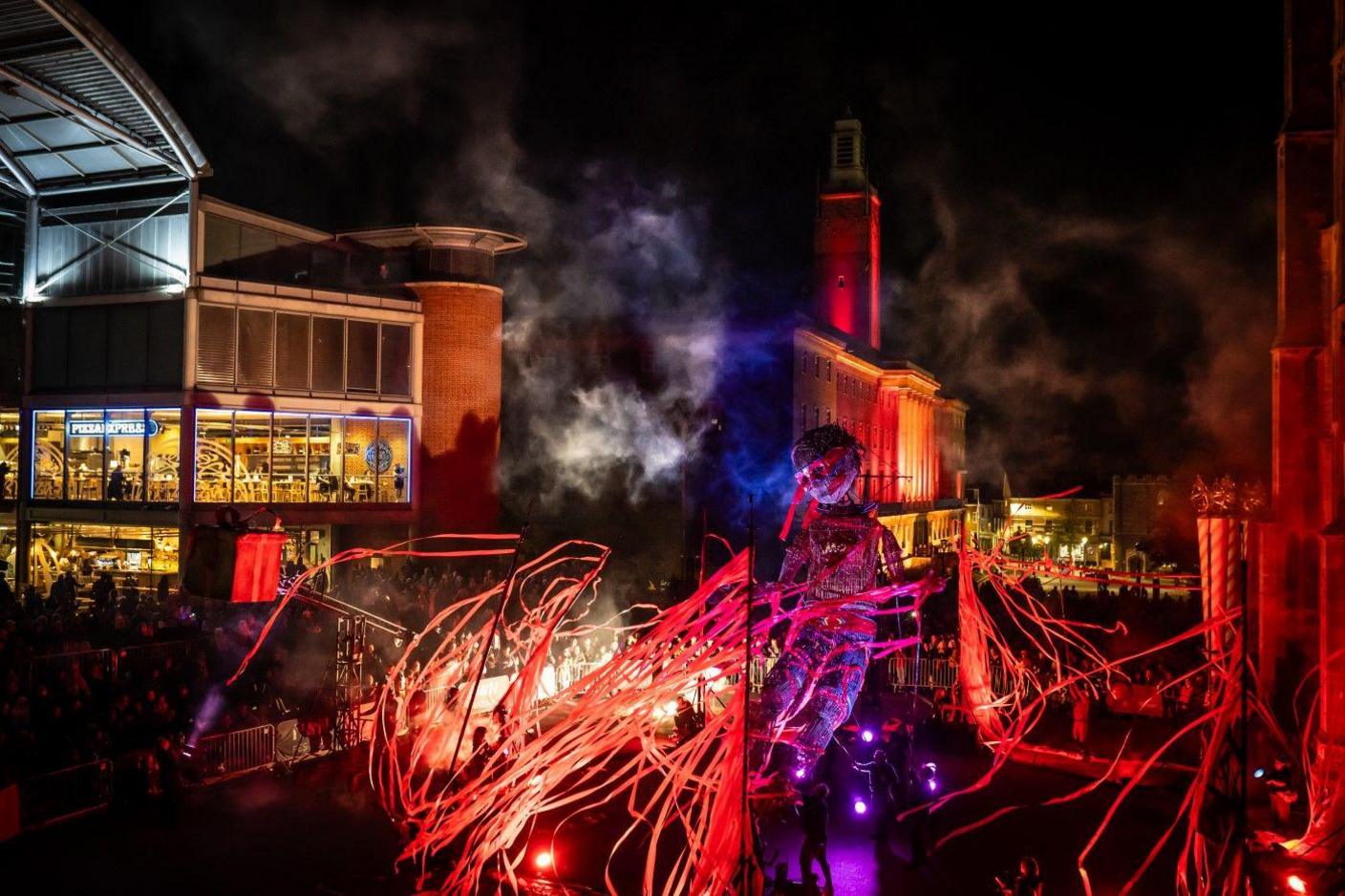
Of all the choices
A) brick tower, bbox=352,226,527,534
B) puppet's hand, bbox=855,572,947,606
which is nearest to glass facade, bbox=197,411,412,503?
brick tower, bbox=352,226,527,534

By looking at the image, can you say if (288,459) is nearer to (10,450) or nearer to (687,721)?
(10,450)

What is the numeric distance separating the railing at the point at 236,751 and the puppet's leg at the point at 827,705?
29.0ft

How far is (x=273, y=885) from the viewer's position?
36.6 ft

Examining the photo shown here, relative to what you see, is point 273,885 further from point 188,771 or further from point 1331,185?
point 1331,185

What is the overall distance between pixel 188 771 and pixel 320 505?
15982 millimetres

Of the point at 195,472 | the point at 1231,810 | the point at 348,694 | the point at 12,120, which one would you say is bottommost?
the point at 348,694

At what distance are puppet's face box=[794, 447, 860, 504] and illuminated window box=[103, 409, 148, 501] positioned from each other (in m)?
23.5

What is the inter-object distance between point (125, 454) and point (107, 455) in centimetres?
63

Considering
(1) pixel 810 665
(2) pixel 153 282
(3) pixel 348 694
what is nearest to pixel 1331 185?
(1) pixel 810 665

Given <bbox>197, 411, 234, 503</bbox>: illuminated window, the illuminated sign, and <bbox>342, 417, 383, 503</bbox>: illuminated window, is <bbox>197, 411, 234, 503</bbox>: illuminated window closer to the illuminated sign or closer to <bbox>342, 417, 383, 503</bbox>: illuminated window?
the illuminated sign

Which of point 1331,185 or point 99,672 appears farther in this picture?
point 1331,185

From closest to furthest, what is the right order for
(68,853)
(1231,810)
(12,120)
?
(1231,810) < (68,853) < (12,120)

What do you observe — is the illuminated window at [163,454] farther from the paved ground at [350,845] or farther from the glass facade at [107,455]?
the paved ground at [350,845]

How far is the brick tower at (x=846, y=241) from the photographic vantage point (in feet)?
209
